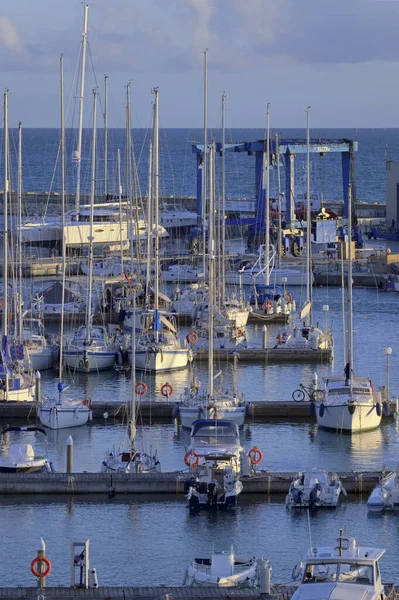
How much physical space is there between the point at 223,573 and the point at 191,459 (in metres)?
7.46

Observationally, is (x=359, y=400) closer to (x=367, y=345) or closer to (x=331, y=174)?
(x=367, y=345)

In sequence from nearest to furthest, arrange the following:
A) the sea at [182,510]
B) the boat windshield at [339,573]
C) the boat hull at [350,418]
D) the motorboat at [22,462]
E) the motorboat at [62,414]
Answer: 1. the boat windshield at [339,573]
2. the sea at [182,510]
3. the motorboat at [22,462]
4. the boat hull at [350,418]
5. the motorboat at [62,414]

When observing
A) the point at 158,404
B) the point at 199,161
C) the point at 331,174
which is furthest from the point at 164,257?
the point at 331,174

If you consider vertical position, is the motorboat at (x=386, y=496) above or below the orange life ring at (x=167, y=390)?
below

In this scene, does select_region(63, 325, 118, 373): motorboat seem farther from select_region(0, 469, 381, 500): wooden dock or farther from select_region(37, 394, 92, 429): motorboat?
select_region(0, 469, 381, 500): wooden dock

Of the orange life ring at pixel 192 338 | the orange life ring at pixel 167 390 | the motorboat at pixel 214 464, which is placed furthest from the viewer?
the orange life ring at pixel 192 338

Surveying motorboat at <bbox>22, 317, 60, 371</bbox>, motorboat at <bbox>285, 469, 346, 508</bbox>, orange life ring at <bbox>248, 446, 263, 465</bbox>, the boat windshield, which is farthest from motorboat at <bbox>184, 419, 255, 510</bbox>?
motorboat at <bbox>22, 317, 60, 371</bbox>

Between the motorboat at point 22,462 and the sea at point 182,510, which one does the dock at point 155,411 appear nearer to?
the sea at point 182,510

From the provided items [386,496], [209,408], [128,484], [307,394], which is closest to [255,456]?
[128,484]

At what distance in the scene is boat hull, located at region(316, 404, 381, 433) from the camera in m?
35.3

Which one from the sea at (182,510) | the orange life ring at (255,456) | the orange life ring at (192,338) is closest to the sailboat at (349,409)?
the sea at (182,510)

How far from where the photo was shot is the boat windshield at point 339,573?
2112 cm

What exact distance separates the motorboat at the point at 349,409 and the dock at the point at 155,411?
1129 millimetres

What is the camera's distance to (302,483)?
29.4 m
